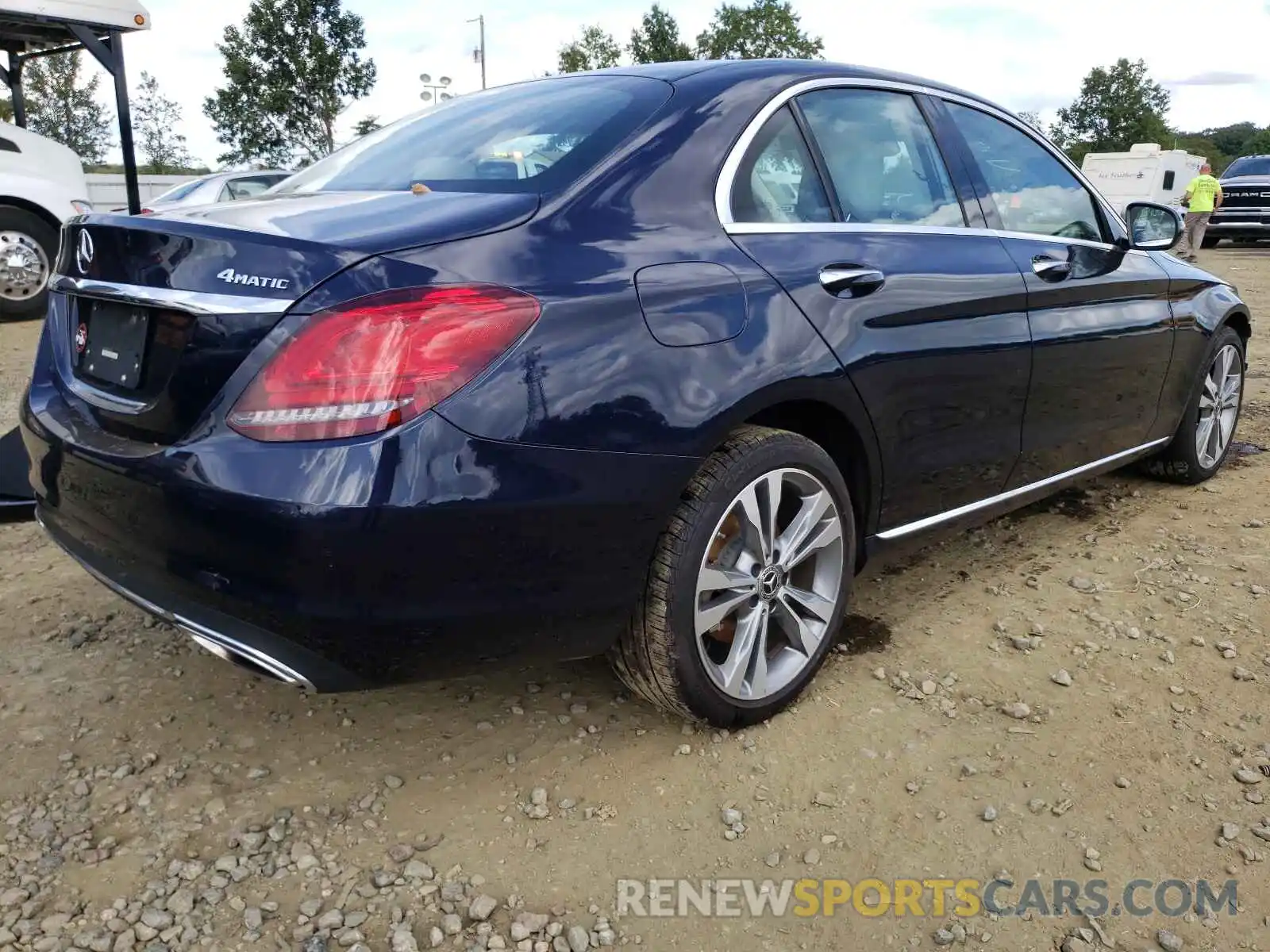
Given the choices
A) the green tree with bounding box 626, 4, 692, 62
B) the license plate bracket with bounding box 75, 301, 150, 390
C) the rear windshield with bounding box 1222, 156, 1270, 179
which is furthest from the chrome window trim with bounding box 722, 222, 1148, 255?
the green tree with bounding box 626, 4, 692, 62

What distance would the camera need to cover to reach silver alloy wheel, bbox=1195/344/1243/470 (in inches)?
170

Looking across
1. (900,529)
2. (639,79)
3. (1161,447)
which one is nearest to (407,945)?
(900,529)

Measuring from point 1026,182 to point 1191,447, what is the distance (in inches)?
66.9

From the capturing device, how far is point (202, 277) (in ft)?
5.98

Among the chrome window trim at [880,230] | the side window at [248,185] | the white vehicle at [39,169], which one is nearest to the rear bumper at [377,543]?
the chrome window trim at [880,230]

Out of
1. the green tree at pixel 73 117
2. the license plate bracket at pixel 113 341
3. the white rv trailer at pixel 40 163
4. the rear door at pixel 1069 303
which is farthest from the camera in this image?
the green tree at pixel 73 117

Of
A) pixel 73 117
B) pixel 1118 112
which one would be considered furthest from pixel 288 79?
pixel 1118 112

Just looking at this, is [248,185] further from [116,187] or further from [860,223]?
[116,187]

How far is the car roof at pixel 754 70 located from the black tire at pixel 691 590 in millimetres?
930

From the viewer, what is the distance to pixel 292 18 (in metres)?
32.5

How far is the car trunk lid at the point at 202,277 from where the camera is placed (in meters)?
1.76

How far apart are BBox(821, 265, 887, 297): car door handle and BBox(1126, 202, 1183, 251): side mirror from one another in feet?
5.87

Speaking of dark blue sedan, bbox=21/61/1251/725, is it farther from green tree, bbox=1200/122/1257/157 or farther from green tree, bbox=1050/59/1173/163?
green tree, bbox=1200/122/1257/157

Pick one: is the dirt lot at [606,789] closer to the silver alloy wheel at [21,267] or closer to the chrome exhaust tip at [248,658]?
the chrome exhaust tip at [248,658]
